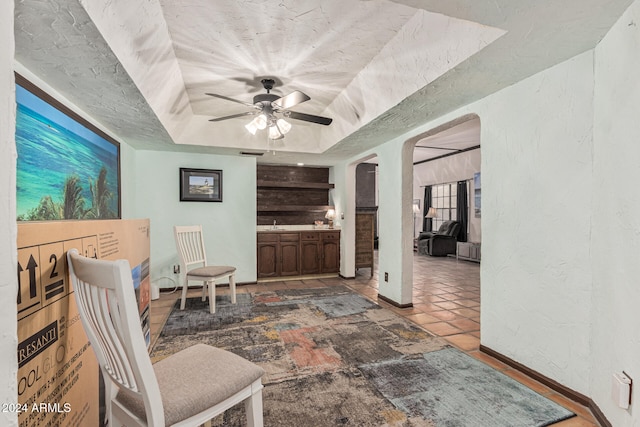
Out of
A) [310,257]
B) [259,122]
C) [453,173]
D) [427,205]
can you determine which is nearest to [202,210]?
[310,257]

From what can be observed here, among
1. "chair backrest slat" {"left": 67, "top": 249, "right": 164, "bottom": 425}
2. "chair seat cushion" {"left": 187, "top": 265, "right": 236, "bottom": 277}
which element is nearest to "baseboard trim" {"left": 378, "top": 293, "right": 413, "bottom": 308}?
"chair seat cushion" {"left": 187, "top": 265, "right": 236, "bottom": 277}

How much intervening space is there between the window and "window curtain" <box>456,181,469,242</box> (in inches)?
10.3

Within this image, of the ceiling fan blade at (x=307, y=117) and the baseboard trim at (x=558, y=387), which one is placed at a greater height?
the ceiling fan blade at (x=307, y=117)

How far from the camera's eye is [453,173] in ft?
26.4

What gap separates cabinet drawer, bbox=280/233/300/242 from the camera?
5302mm

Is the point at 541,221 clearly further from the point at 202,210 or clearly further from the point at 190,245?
the point at 202,210

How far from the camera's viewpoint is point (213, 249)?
4875 mm

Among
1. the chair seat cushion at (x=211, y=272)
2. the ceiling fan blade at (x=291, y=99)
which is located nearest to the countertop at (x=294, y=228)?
the chair seat cushion at (x=211, y=272)

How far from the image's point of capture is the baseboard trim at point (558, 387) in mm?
1701

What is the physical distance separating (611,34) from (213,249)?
16.1 feet

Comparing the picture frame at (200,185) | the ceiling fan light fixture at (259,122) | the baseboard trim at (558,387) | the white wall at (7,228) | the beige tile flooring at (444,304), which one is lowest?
the beige tile flooring at (444,304)

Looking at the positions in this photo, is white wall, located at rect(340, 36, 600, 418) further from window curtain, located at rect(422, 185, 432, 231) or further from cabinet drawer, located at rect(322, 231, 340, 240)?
window curtain, located at rect(422, 185, 432, 231)

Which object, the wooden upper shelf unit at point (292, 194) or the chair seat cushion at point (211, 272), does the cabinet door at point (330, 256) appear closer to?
Result: the wooden upper shelf unit at point (292, 194)

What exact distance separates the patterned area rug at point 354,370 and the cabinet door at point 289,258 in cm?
161
